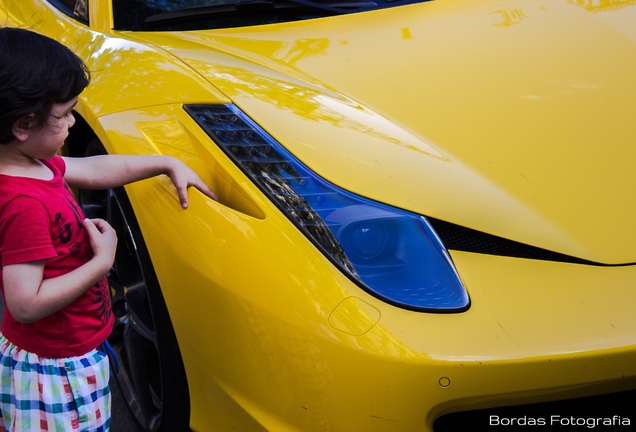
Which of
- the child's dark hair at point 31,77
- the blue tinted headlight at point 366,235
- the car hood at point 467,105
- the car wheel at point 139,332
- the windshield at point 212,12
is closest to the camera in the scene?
the child's dark hair at point 31,77

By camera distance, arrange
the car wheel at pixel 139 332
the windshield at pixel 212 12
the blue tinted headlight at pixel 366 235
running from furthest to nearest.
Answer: the windshield at pixel 212 12 < the car wheel at pixel 139 332 < the blue tinted headlight at pixel 366 235

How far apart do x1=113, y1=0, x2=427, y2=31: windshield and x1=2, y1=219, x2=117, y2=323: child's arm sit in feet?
3.91

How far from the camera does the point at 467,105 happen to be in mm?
1798

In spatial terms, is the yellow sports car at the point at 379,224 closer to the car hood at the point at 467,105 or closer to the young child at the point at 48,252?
the car hood at the point at 467,105

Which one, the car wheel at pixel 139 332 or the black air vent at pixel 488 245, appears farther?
the car wheel at pixel 139 332

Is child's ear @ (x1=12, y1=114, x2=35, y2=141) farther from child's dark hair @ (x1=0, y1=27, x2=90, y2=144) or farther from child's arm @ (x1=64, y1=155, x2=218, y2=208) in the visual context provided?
child's arm @ (x1=64, y1=155, x2=218, y2=208)

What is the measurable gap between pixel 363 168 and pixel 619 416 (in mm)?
761

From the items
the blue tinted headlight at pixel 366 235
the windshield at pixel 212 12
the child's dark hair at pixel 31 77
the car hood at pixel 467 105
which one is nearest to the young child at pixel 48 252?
the child's dark hair at pixel 31 77

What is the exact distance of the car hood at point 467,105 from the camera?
1.51 meters

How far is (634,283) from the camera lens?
1398 millimetres

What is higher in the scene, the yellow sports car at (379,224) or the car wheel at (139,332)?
the yellow sports car at (379,224)

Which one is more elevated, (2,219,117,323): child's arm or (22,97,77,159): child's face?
(22,97,77,159): child's face

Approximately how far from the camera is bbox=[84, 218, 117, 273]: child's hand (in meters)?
1.41

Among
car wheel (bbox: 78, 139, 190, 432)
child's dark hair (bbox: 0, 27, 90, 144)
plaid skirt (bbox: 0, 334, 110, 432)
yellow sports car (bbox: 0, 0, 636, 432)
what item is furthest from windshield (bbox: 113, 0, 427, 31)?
plaid skirt (bbox: 0, 334, 110, 432)
